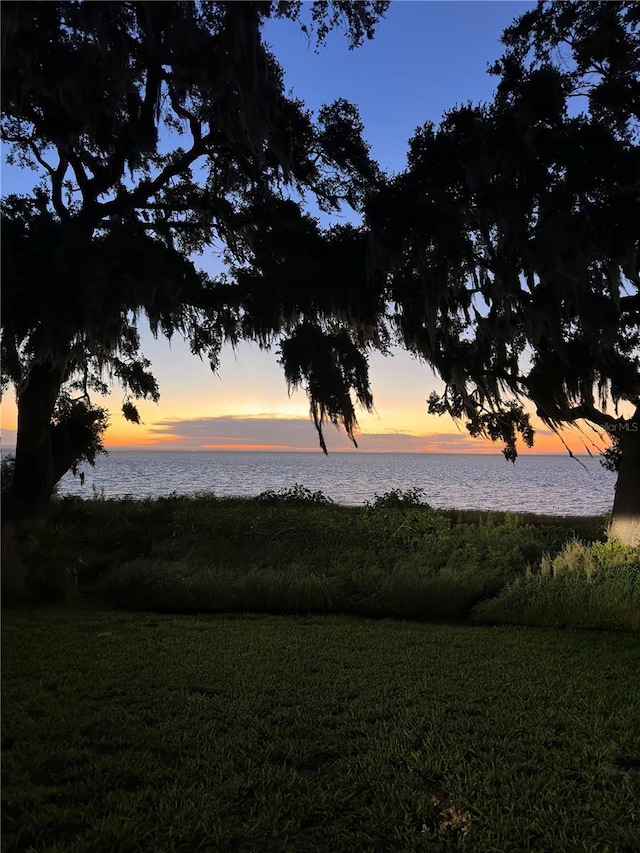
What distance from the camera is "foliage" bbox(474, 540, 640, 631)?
311 inches

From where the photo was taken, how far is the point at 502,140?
8539 mm

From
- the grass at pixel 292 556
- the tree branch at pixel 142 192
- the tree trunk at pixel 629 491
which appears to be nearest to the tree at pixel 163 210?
the tree branch at pixel 142 192

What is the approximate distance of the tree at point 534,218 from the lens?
27.6ft

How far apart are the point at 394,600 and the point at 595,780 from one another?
5154 mm

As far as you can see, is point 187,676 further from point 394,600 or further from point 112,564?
point 112,564

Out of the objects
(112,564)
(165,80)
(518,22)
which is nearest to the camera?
(165,80)

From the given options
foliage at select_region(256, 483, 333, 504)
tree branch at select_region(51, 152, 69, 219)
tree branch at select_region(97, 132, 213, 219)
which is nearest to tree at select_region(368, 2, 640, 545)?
tree branch at select_region(97, 132, 213, 219)

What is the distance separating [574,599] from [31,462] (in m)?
8.54

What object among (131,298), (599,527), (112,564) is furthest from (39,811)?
(599,527)

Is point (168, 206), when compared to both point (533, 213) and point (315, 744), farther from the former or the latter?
point (315, 744)

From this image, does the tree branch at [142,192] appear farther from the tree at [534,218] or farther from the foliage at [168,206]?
the tree at [534,218]

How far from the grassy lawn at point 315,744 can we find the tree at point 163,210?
11.5ft

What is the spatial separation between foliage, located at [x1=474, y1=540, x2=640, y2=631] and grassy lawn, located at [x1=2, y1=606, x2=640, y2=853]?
4.02ft

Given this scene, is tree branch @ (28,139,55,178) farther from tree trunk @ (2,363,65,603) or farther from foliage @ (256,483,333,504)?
foliage @ (256,483,333,504)
